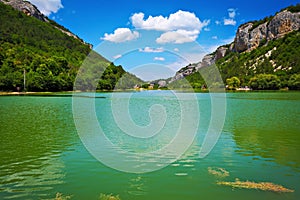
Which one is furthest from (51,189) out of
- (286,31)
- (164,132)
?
(286,31)

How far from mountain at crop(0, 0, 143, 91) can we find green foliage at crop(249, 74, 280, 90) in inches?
2407

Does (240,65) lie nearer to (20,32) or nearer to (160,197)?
(20,32)

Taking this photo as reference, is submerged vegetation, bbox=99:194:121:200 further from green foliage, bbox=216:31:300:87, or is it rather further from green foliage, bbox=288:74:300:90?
green foliage, bbox=216:31:300:87

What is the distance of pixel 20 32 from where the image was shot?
424ft

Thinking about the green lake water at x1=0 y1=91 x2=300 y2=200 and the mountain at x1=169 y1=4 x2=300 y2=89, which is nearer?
the green lake water at x1=0 y1=91 x2=300 y2=200

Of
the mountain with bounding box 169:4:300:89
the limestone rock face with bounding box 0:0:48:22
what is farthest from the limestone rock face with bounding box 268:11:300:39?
the limestone rock face with bounding box 0:0:48:22

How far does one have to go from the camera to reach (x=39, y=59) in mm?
95062

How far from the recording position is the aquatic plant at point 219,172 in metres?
9.01

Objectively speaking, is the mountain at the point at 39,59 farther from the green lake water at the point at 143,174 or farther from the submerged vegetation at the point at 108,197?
the submerged vegetation at the point at 108,197

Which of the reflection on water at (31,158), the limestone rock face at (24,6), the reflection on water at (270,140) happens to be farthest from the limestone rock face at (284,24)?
the reflection on water at (31,158)

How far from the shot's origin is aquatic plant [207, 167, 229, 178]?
29.6 feet

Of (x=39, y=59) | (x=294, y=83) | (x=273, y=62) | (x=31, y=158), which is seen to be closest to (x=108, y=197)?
(x=31, y=158)

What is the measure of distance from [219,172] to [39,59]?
96278 mm

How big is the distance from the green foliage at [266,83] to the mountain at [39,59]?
201ft
